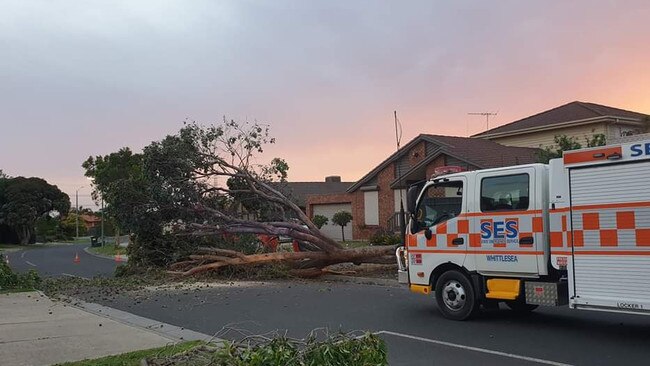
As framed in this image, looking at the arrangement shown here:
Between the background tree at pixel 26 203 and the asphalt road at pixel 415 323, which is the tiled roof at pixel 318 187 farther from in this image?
the asphalt road at pixel 415 323

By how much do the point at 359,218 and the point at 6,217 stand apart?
146 feet

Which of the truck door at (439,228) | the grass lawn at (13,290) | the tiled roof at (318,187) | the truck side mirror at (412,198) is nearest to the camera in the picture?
the truck door at (439,228)

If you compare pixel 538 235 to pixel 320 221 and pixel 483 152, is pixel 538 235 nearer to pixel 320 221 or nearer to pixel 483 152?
pixel 483 152

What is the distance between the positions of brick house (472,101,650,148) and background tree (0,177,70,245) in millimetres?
48690

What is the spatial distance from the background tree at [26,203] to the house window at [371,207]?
43.2m

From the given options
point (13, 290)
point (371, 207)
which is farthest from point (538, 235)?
point (371, 207)

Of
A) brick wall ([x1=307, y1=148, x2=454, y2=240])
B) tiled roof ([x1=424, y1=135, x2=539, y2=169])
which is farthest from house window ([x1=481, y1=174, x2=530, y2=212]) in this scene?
brick wall ([x1=307, y1=148, x2=454, y2=240])

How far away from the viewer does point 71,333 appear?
28.6 ft

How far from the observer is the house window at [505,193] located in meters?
9.08

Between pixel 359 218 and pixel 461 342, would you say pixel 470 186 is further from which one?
pixel 359 218

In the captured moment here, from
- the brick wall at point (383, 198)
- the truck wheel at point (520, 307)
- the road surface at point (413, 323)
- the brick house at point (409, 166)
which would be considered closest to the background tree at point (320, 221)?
the brick house at point (409, 166)

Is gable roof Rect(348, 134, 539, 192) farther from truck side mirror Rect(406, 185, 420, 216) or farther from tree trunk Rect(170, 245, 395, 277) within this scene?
truck side mirror Rect(406, 185, 420, 216)

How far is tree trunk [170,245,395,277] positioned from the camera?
57.2ft

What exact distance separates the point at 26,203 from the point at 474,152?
2033 inches
